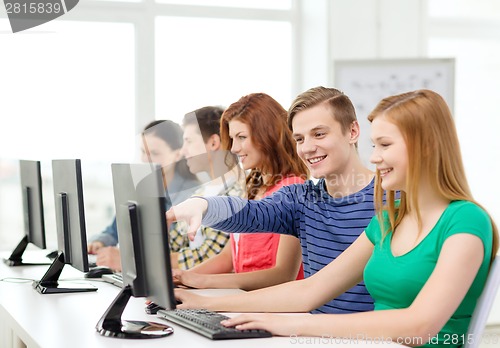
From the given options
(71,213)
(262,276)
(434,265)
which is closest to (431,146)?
(434,265)

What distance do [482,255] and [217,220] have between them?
0.89 metres

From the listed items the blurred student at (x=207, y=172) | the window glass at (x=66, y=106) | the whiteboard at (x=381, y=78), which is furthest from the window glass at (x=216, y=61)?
the blurred student at (x=207, y=172)

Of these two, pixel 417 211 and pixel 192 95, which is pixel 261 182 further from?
pixel 192 95

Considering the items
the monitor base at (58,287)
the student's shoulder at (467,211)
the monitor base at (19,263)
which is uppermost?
the student's shoulder at (467,211)

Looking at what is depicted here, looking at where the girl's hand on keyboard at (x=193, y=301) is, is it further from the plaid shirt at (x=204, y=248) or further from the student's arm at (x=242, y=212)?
the plaid shirt at (x=204, y=248)

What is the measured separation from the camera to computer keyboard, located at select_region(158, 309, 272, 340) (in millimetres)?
1756

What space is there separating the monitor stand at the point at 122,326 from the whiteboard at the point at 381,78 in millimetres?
3265

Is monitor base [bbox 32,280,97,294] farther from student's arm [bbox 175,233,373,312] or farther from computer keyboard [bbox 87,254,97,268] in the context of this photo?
student's arm [bbox 175,233,373,312]

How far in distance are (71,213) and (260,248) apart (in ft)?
A: 2.39

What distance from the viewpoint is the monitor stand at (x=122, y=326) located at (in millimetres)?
1838

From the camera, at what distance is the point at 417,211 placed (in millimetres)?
1836

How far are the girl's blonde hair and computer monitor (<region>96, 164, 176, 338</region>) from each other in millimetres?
599

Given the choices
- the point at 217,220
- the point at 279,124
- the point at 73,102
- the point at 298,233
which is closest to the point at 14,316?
the point at 217,220

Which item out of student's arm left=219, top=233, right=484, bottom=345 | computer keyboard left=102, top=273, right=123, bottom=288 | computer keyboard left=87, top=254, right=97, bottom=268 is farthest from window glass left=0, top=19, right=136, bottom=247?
student's arm left=219, top=233, right=484, bottom=345
